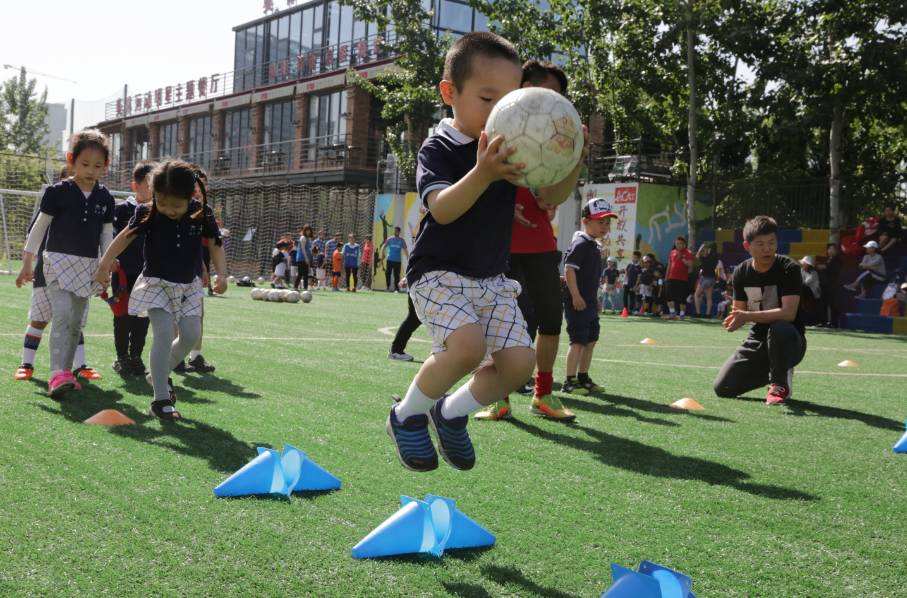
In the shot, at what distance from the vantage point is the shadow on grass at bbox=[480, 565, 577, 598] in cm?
294

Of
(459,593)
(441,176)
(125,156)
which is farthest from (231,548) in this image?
(125,156)

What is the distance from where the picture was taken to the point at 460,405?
3740 mm

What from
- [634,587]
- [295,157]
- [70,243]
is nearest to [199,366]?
[70,243]

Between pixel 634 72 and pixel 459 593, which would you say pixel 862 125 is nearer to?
pixel 634 72

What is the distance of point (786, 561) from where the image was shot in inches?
133

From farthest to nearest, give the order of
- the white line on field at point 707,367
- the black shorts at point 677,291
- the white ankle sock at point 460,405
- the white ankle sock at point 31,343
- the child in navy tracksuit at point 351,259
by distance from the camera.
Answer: the child in navy tracksuit at point 351,259 < the black shorts at point 677,291 < the white line on field at point 707,367 < the white ankle sock at point 31,343 < the white ankle sock at point 460,405

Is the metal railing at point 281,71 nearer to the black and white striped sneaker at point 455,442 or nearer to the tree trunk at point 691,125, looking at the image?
the tree trunk at point 691,125

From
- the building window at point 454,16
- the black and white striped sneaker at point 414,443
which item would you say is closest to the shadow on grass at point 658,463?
the black and white striped sneaker at point 414,443

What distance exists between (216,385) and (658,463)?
3.96 m

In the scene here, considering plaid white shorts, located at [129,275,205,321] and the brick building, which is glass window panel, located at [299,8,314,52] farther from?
plaid white shorts, located at [129,275,205,321]

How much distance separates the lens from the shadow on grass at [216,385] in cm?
697

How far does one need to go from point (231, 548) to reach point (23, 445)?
2.15 meters

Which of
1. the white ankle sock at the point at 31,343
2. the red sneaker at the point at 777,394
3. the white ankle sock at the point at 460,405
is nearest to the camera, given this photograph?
the white ankle sock at the point at 460,405

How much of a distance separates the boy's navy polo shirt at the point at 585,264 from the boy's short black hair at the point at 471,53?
14.3 feet
